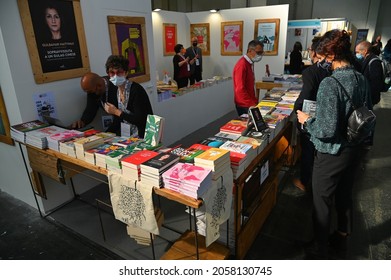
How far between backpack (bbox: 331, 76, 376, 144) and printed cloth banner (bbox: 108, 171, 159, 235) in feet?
4.31

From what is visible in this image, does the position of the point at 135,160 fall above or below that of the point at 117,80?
below

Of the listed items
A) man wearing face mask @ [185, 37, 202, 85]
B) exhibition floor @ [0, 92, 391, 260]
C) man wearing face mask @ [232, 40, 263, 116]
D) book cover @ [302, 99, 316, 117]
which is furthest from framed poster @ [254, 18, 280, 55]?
book cover @ [302, 99, 316, 117]

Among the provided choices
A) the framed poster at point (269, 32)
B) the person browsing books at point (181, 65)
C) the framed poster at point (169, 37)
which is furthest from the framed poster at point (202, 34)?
the person browsing books at point (181, 65)

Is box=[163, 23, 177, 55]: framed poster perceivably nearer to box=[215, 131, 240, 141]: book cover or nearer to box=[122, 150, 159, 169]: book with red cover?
box=[215, 131, 240, 141]: book cover

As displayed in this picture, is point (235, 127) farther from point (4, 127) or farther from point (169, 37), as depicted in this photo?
point (169, 37)

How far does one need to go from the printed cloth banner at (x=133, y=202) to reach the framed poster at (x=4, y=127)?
5.17ft

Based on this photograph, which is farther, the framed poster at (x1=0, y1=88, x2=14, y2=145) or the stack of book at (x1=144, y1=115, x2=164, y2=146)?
the framed poster at (x1=0, y1=88, x2=14, y2=145)

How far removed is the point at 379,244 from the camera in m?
2.36

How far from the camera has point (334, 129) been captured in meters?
1.70

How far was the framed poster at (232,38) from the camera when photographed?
7711 mm

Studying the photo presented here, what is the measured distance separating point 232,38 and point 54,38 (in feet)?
20.0

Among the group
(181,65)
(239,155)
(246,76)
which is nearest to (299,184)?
(246,76)

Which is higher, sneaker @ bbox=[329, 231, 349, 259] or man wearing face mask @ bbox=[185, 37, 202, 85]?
man wearing face mask @ bbox=[185, 37, 202, 85]

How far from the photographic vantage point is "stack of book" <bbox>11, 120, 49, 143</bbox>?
245 centimetres
